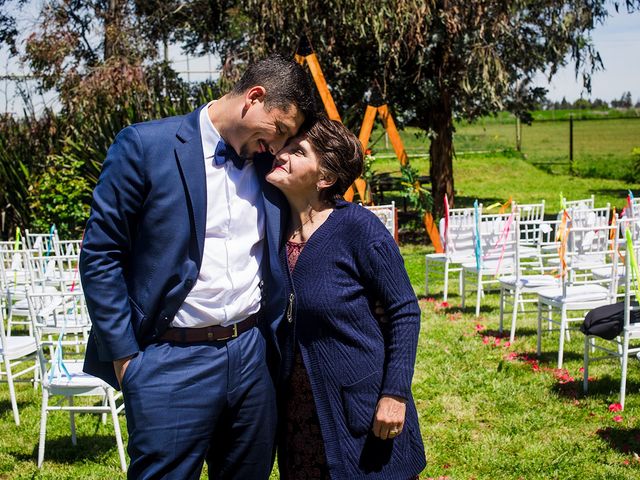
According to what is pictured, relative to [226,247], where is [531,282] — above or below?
below

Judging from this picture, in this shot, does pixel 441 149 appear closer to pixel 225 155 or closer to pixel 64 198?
pixel 64 198

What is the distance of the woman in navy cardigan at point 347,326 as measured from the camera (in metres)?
2.68

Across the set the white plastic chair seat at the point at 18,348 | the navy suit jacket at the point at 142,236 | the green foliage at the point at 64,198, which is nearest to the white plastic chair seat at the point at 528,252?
the white plastic chair seat at the point at 18,348

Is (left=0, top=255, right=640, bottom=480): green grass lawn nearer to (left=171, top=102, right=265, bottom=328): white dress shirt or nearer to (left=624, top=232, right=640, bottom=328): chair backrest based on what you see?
(left=624, top=232, right=640, bottom=328): chair backrest

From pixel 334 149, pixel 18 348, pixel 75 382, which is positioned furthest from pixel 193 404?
pixel 18 348

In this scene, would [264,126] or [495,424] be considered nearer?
[264,126]

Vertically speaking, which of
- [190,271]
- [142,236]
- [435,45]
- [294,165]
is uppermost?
[435,45]

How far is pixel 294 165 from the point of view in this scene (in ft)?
8.93

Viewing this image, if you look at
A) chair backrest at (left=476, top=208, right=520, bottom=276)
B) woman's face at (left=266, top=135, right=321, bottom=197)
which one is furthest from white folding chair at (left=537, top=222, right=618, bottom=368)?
woman's face at (left=266, top=135, right=321, bottom=197)

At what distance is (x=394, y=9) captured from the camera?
40.3 feet

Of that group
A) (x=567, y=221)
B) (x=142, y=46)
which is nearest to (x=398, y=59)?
(x=142, y=46)

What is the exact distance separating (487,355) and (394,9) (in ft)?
23.2

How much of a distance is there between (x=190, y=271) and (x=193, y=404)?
0.43 m

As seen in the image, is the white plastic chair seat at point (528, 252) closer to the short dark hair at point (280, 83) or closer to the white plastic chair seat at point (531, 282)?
the white plastic chair seat at point (531, 282)
